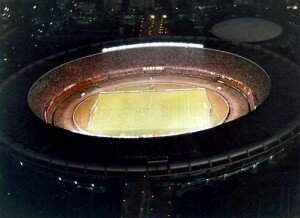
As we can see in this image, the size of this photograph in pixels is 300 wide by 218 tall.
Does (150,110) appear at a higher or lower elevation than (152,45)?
lower

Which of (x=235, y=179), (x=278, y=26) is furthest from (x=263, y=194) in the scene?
(x=278, y=26)

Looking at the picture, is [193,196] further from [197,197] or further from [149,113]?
[149,113]

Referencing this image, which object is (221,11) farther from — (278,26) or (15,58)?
(15,58)

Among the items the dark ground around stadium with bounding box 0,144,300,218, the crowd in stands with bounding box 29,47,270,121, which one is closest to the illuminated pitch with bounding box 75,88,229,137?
the crowd in stands with bounding box 29,47,270,121

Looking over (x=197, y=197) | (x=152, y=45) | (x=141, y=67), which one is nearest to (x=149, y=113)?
(x=152, y=45)

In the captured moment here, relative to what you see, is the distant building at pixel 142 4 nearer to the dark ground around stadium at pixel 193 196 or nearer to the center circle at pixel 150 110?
the center circle at pixel 150 110

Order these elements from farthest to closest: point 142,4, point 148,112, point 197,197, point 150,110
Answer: point 142,4
point 150,110
point 148,112
point 197,197

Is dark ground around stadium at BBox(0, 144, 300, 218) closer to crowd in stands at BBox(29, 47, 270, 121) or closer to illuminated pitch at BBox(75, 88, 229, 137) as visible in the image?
illuminated pitch at BBox(75, 88, 229, 137)

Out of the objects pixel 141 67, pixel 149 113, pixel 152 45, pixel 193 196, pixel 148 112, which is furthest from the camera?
pixel 141 67
